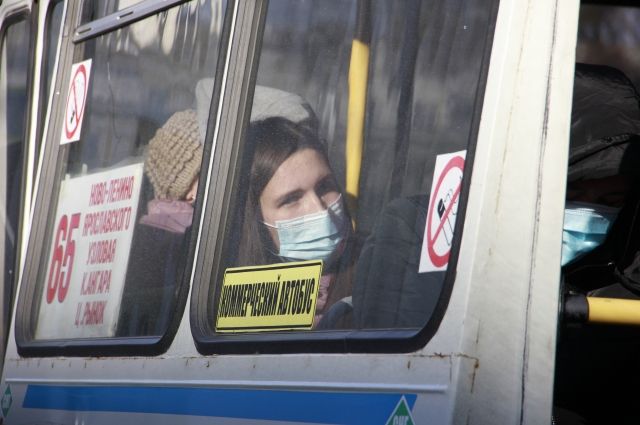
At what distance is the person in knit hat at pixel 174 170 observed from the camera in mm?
3451

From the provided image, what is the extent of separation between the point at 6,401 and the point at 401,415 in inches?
83.8

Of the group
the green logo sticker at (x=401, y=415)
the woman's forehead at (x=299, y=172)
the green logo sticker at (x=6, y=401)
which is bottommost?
the green logo sticker at (x=6, y=401)

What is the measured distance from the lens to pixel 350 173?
9.39 feet

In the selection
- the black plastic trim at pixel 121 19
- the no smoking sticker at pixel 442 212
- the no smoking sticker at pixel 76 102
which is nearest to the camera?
the no smoking sticker at pixel 442 212

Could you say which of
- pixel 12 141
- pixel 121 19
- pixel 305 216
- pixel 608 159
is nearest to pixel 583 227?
pixel 608 159

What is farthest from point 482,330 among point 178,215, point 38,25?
point 38,25

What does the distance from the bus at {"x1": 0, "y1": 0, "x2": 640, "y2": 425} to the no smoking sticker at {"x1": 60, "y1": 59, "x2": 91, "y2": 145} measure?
0.03 ft

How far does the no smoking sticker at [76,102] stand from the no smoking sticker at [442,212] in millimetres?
1978

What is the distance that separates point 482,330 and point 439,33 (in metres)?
0.74

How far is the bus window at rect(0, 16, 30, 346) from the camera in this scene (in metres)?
4.58

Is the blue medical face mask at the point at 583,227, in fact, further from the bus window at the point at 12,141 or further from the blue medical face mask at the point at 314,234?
the bus window at the point at 12,141

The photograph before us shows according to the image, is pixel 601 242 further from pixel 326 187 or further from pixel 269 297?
pixel 269 297

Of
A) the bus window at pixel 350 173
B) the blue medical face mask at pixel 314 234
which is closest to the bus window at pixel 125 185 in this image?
the bus window at pixel 350 173

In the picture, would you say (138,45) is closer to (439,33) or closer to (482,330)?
(439,33)
